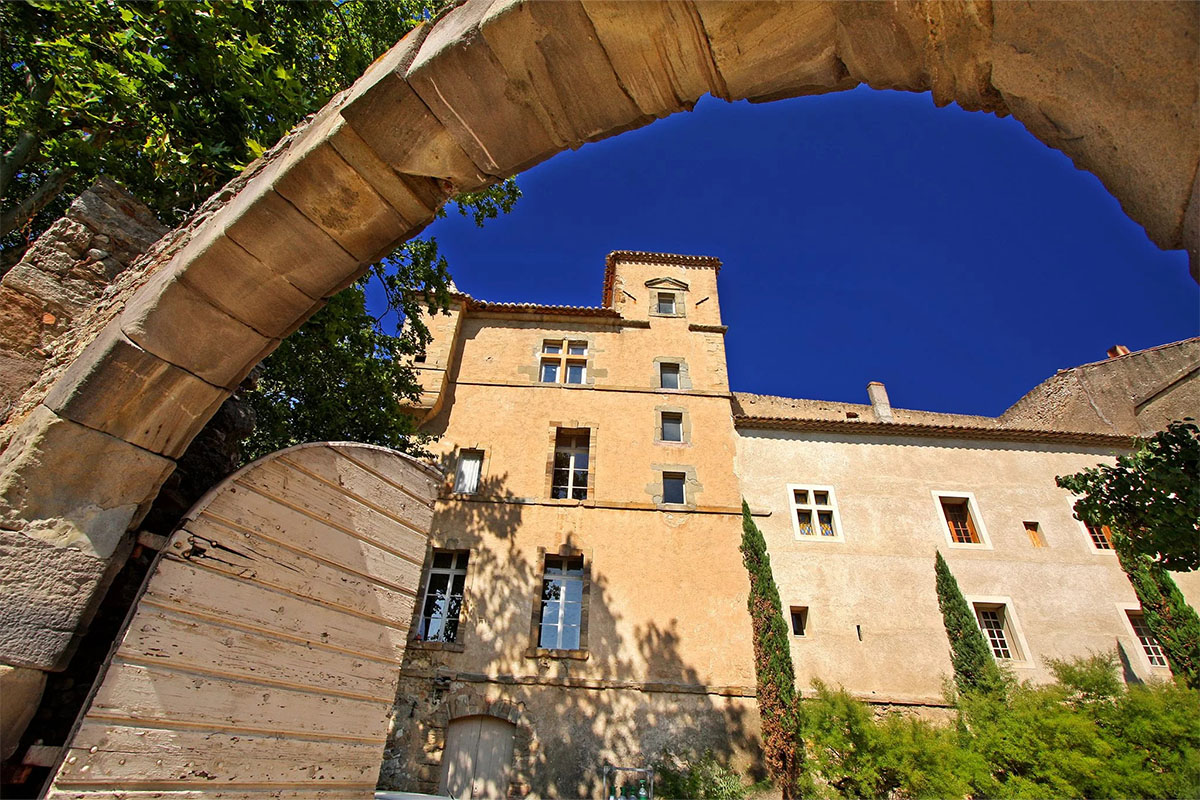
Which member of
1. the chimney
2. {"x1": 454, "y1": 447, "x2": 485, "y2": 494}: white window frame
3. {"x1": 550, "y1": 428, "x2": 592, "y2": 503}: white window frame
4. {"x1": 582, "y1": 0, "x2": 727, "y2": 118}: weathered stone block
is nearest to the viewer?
{"x1": 582, "y1": 0, "x2": 727, "y2": 118}: weathered stone block

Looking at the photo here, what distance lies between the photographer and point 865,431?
14547 mm

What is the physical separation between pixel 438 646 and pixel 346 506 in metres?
8.50

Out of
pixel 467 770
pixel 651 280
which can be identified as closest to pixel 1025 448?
pixel 651 280

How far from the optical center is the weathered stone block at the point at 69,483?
2.33 metres

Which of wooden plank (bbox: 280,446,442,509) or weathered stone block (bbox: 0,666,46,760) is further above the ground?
wooden plank (bbox: 280,446,442,509)

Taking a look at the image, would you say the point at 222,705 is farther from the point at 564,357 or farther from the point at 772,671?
the point at 564,357

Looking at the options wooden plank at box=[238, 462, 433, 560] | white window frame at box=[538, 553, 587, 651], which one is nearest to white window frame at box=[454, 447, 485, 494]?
white window frame at box=[538, 553, 587, 651]

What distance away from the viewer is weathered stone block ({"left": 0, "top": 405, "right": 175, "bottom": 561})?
7.65 ft

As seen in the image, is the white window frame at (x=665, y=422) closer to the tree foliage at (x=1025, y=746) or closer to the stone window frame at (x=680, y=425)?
the stone window frame at (x=680, y=425)

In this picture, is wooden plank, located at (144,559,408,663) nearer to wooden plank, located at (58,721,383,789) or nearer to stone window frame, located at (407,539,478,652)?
wooden plank, located at (58,721,383,789)

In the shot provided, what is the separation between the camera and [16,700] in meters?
2.24

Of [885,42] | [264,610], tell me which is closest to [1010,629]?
[885,42]

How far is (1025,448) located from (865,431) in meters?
4.35

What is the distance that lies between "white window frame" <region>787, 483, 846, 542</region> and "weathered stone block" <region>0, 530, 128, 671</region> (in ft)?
42.2
